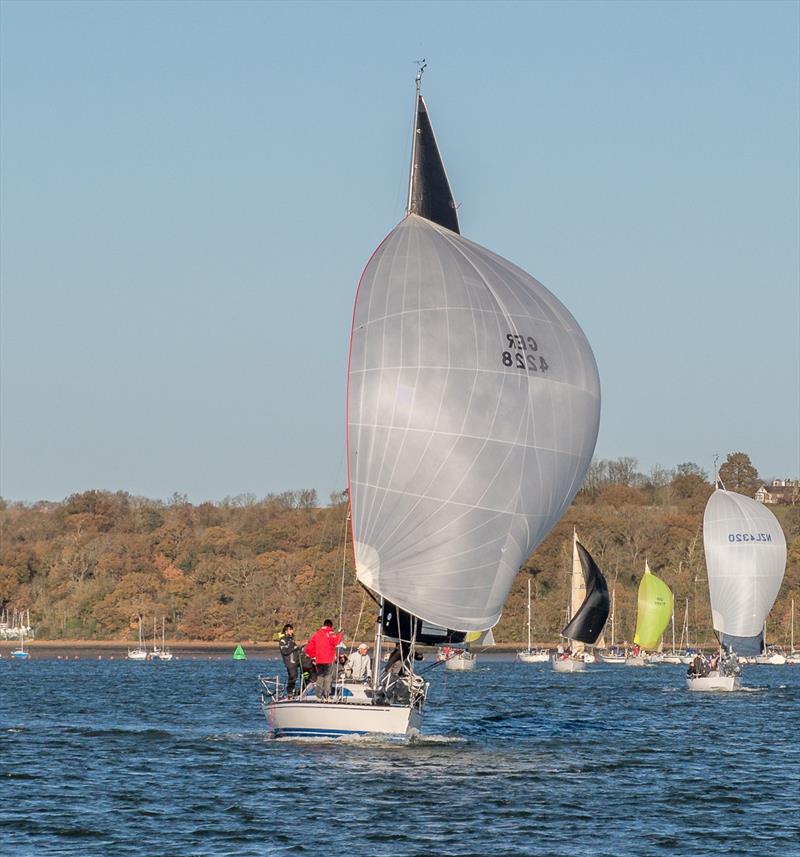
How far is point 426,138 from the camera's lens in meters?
43.2

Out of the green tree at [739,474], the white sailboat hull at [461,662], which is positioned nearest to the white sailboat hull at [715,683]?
the white sailboat hull at [461,662]

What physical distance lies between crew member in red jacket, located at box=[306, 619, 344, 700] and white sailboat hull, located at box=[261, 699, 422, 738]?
17.8 inches

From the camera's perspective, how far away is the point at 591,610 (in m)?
108

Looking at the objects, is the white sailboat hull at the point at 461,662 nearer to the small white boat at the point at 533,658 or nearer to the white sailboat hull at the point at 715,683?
the small white boat at the point at 533,658

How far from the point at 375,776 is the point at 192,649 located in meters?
118

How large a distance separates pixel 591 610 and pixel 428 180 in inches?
2710

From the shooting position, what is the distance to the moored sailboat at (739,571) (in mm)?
78625

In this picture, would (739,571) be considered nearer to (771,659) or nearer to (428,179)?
(428,179)

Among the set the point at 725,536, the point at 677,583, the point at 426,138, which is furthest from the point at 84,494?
the point at 426,138

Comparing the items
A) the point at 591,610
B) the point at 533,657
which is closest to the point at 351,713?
the point at 591,610

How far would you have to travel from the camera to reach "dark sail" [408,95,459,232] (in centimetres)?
4244

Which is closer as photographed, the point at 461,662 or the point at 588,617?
the point at 588,617

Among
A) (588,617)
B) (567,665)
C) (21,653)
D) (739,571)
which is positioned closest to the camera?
(739,571)

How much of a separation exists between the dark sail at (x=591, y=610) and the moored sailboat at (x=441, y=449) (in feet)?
227
